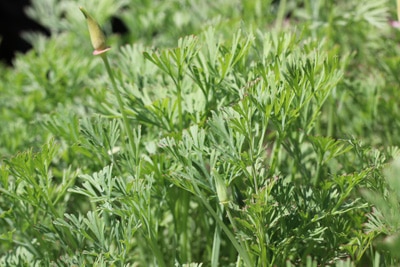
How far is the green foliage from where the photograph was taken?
775mm

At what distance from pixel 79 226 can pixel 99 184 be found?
7cm

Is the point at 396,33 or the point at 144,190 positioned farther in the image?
the point at 396,33

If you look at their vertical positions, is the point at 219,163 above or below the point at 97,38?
below

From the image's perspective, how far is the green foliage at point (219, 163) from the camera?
2.54 ft

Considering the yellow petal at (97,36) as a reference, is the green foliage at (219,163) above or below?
below

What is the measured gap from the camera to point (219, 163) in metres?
0.79

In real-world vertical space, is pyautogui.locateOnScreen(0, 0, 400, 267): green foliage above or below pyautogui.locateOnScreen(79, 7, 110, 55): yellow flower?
below

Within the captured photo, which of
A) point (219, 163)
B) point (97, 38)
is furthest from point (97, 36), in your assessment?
point (219, 163)

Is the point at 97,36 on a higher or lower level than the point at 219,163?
higher

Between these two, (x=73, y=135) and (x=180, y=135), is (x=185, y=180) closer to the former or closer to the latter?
(x=180, y=135)

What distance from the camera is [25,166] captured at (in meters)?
0.84

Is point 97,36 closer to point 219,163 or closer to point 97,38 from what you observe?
point 97,38

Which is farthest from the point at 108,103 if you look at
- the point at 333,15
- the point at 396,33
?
the point at 396,33

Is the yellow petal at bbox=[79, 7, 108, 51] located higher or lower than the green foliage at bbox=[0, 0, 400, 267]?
higher
